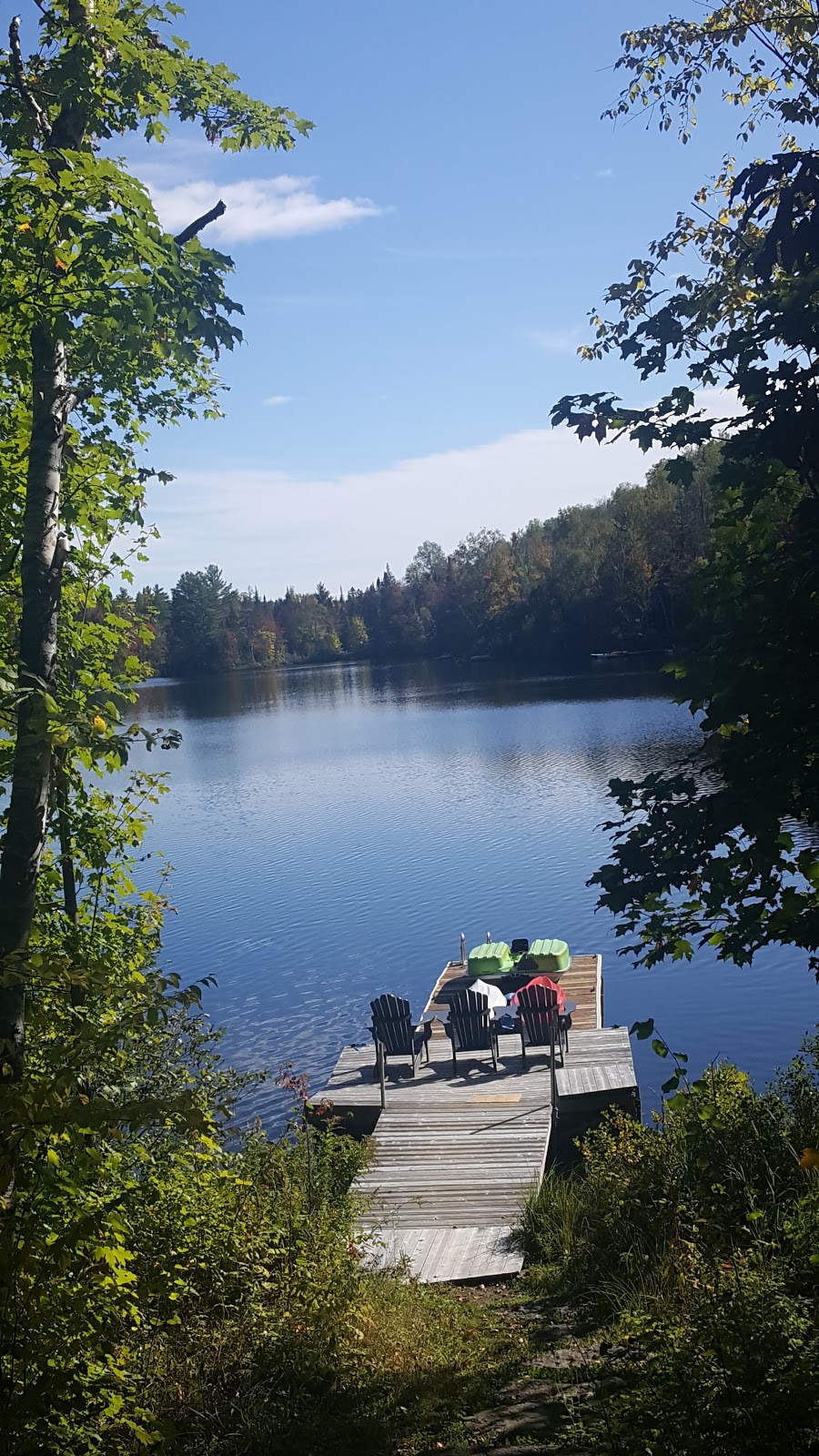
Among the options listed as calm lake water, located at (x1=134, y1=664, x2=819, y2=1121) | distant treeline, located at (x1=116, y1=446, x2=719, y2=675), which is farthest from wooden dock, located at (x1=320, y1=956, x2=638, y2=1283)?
distant treeline, located at (x1=116, y1=446, x2=719, y2=675)

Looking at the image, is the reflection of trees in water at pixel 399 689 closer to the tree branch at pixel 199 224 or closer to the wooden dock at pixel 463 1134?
the wooden dock at pixel 463 1134

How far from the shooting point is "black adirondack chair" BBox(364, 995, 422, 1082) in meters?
15.1

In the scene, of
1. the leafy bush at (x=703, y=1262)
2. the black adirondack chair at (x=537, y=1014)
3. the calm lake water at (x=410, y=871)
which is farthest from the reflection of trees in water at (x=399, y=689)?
the leafy bush at (x=703, y=1262)

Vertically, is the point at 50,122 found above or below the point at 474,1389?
above

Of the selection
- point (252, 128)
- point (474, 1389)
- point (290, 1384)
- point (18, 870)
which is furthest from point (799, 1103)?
point (252, 128)

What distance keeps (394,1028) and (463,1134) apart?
2301mm

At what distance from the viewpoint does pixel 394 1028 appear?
1510 cm

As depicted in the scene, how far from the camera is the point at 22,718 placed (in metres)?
4.43

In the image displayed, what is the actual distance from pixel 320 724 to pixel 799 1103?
2440 inches

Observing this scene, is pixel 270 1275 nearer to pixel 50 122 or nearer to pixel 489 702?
pixel 50 122

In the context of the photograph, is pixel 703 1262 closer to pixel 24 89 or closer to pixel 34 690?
pixel 34 690

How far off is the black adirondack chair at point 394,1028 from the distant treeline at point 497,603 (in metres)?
29.9

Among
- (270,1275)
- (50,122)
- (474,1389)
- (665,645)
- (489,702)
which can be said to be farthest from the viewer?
Answer: (665,645)

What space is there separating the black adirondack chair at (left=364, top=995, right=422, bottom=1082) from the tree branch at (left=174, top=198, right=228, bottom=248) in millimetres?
11324
